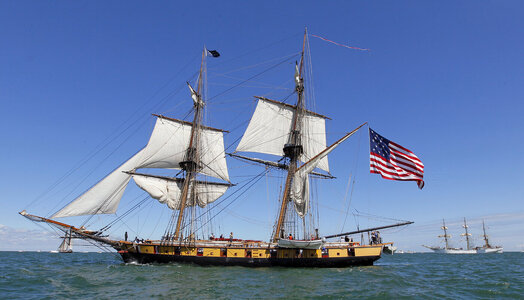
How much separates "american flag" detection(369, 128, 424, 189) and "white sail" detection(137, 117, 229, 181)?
26088 millimetres

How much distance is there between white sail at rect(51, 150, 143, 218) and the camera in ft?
111

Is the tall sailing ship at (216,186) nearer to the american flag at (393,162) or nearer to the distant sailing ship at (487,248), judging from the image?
the american flag at (393,162)

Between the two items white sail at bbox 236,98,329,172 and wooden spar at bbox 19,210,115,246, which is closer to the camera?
wooden spar at bbox 19,210,115,246

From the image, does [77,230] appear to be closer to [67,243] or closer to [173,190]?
[67,243]

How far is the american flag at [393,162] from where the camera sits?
26797 millimetres

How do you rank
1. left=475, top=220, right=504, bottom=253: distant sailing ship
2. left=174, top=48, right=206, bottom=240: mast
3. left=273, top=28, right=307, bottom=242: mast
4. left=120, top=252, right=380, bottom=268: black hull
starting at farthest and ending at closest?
left=475, top=220, right=504, bottom=253: distant sailing ship
left=174, top=48, right=206, bottom=240: mast
left=273, top=28, right=307, bottom=242: mast
left=120, top=252, right=380, bottom=268: black hull

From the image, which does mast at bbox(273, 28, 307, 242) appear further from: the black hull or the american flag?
the american flag

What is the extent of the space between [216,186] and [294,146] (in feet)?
49.2

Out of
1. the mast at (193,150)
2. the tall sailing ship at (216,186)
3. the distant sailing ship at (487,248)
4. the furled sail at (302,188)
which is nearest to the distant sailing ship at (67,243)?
the tall sailing ship at (216,186)

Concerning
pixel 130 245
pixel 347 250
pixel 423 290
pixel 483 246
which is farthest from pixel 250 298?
pixel 483 246

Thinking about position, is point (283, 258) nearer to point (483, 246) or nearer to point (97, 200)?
point (97, 200)

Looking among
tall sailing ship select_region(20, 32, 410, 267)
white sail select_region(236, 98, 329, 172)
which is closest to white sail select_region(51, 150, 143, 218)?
tall sailing ship select_region(20, 32, 410, 267)

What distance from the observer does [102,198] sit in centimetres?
3538

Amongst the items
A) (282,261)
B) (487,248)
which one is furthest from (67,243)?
(487,248)
